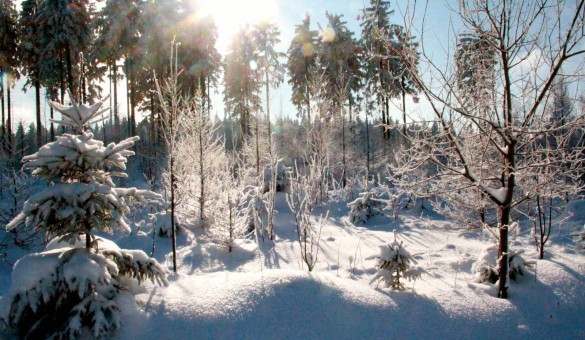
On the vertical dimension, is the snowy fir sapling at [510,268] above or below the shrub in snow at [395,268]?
below

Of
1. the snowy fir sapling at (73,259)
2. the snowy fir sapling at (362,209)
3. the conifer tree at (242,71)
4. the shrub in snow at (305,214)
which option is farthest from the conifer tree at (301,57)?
the snowy fir sapling at (73,259)

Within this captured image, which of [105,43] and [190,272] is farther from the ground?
[105,43]

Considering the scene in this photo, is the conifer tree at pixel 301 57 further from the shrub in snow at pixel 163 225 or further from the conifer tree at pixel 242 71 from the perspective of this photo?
the shrub in snow at pixel 163 225

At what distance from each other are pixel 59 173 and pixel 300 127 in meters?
27.3

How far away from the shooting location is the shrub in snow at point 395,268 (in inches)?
165

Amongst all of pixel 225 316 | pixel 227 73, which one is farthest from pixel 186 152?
pixel 227 73

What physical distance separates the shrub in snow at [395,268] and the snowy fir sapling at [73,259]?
2748mm

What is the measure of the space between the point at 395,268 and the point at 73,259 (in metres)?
3.66

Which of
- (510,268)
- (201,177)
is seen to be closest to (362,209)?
(201,177)

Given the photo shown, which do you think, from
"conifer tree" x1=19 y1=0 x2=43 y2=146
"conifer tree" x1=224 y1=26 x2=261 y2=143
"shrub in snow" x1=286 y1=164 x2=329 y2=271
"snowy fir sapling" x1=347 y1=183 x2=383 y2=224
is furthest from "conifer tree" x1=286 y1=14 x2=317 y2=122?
"shrub in snow" x1=286 y1=164 x2=329 y2=271

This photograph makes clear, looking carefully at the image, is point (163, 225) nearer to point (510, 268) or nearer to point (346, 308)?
point (346, 308)

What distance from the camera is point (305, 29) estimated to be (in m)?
27.1

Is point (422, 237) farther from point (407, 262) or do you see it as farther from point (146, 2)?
point (146, 2)

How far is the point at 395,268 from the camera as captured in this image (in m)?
4.18
